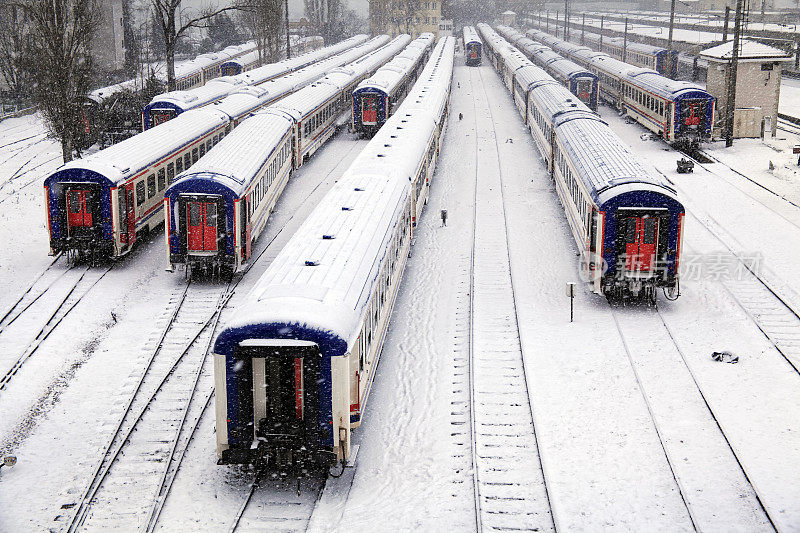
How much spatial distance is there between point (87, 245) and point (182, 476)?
37.1ft

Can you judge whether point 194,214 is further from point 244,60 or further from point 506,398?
point 244,60

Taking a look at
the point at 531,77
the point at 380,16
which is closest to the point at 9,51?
the point at 531,77

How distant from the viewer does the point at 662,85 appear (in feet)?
135

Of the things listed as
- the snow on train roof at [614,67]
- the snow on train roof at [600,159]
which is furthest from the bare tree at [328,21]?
the snow on train roof at [600,159]

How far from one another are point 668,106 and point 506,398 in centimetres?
2814

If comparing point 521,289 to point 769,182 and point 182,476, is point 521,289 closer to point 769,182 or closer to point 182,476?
point 182,476

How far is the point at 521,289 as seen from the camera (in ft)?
67.3

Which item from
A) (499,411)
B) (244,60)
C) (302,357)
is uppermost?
(244,60)

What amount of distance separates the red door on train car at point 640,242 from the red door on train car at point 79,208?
13.9 metres

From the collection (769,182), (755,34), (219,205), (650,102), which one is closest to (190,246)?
(219,205)

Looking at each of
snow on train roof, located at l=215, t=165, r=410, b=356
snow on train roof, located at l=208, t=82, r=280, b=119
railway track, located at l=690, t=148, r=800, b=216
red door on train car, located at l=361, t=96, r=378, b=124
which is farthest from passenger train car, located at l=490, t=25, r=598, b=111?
snow on train roof, located at l=215, t=165, r=410, b=356

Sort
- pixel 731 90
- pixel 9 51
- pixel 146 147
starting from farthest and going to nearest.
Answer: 1. pixel 9 51
2. pixel 731 90
3. pixel 146 147

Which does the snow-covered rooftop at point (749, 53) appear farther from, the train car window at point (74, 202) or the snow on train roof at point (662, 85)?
the train car window at point (74, 202)

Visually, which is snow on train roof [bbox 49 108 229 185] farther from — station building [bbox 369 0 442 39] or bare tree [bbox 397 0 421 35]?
station building [bbox 369 0 442 39]
